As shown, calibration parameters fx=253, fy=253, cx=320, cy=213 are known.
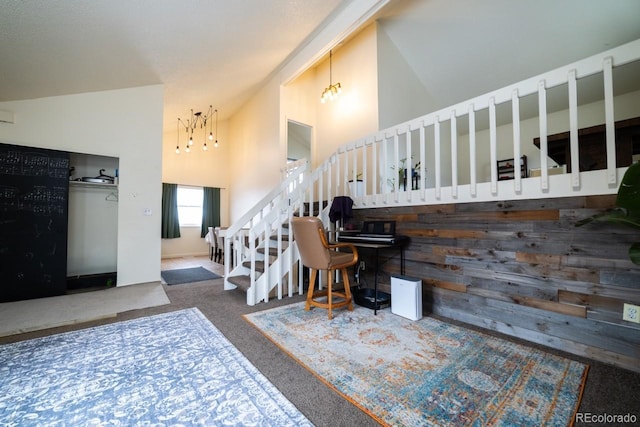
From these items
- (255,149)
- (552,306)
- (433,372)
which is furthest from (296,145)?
(433,372)

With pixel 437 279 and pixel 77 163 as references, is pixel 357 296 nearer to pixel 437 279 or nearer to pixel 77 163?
pixel 437 279

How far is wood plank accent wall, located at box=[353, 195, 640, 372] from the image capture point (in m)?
1.71

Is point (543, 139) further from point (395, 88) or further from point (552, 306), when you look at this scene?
point (395, 88)

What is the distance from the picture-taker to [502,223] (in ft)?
7.25

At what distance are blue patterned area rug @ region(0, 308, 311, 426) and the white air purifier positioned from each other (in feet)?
5.07

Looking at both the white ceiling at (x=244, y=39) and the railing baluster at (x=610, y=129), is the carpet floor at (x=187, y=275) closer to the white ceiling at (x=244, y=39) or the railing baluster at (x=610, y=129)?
the white ceiling at (x=244, y=39)

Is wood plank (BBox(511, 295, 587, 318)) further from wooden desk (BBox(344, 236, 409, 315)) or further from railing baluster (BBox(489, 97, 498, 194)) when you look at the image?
wooden desk (BBox(344, 236, 409, 315))

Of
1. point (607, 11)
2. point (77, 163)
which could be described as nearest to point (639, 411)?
point (607, 11)

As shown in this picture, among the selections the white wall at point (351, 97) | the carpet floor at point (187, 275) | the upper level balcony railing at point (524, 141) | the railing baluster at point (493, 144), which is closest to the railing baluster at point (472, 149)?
the upper level balcony railing at point (524, 141)

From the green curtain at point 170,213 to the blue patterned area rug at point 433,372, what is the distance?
6.02 m

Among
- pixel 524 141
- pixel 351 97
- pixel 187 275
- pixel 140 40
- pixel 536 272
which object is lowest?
pixel 187 275

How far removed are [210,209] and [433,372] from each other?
754 centimetres

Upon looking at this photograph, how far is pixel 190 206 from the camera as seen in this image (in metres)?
7.69

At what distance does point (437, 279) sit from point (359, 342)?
113 centimetres
